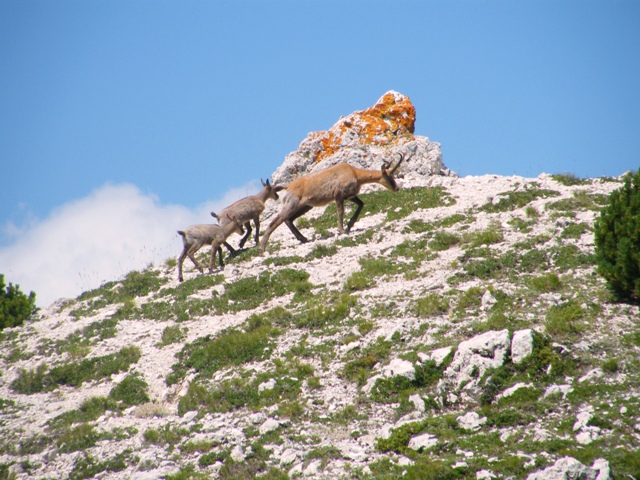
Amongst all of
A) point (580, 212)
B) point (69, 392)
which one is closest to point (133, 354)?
point (69, 392)

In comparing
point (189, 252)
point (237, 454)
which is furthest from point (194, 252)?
point (237, 454)

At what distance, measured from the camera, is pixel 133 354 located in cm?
1589

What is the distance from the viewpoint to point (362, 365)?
12898 mm

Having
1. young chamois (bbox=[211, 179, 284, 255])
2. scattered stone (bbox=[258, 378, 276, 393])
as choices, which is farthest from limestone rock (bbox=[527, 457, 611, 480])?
young chamois (bbox=[211, 179, 284, 255])

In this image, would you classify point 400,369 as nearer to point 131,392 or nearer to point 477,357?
point 477,357

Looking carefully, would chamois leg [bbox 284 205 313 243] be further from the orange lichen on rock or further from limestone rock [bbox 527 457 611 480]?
limestone rock [bbox 527 457 611 480]

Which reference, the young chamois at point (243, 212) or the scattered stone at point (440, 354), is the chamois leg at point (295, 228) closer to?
the young chamois at point (243, 212)

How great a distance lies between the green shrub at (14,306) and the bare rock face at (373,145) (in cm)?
1058

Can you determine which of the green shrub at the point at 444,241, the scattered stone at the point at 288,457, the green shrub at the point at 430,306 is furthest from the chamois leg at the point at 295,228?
the scattered stone at the point at 288,457

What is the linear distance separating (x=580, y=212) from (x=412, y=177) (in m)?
8.70

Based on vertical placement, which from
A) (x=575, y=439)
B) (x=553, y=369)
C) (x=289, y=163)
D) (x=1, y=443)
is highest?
(x=289, y=163)

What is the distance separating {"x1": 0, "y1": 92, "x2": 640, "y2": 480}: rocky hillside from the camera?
9891 millimetres

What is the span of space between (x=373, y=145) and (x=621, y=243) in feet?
52.0

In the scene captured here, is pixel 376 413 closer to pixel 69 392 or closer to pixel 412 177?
pixel 69 392
